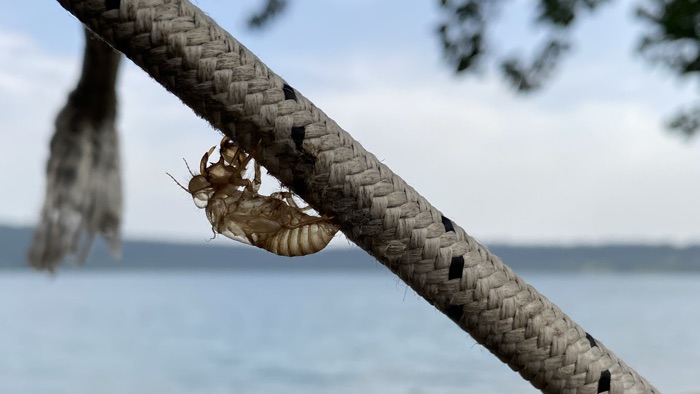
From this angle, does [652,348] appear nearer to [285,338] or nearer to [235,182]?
[285,338]

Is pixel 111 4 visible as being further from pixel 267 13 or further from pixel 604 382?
pixel 267 13

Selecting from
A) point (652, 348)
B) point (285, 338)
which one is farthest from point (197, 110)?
point (285, 338)

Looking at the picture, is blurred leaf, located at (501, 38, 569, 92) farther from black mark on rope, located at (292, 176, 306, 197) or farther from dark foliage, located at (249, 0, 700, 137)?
black mark on rope, located at (292, 176, 306, 197)

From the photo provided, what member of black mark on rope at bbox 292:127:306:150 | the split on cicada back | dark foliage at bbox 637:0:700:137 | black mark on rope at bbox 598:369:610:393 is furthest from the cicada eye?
dark foliage at bbox 637:0:700:137

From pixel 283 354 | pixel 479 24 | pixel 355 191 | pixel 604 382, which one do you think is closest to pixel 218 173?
pixel 355 191

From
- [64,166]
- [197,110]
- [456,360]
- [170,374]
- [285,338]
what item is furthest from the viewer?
[285,338]

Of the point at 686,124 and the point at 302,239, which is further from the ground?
the point at 686,124
